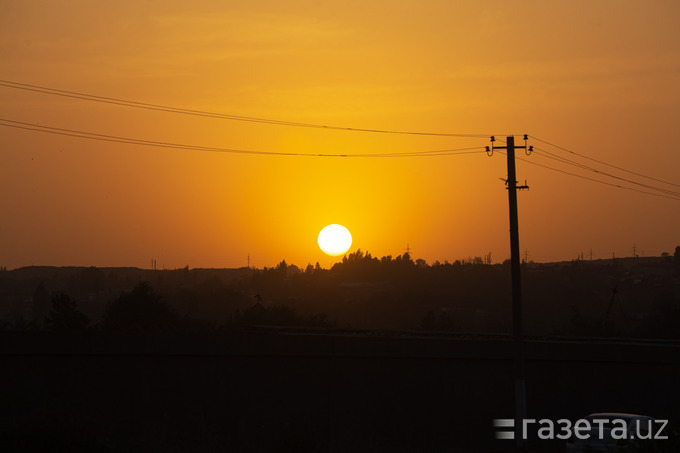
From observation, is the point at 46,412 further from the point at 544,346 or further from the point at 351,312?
the point at 351,312

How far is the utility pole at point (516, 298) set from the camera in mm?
31797

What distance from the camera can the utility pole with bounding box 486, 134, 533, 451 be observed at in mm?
31797

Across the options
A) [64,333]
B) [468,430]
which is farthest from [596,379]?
[64,333]

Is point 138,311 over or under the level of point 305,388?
over

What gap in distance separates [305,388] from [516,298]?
28.8 ft

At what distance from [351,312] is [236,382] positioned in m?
132

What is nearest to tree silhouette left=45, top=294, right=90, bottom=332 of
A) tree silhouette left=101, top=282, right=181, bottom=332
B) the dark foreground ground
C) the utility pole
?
tree silhouette left=101, top=282, right=181, bottom=332

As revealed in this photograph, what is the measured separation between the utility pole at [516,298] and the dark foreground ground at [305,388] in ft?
4.37

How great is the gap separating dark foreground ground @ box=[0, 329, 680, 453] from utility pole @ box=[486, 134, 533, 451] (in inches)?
52.5

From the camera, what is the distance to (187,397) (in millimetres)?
30453

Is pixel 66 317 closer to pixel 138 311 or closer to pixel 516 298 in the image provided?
pixel 138 311

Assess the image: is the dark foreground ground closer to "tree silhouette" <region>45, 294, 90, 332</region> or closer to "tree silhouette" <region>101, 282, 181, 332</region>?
"tree silhouette" <region>45, 294, 90, 332</region>

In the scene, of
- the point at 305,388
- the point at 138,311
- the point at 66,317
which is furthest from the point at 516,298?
the point at 138,311

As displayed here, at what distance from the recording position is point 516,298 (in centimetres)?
3256
